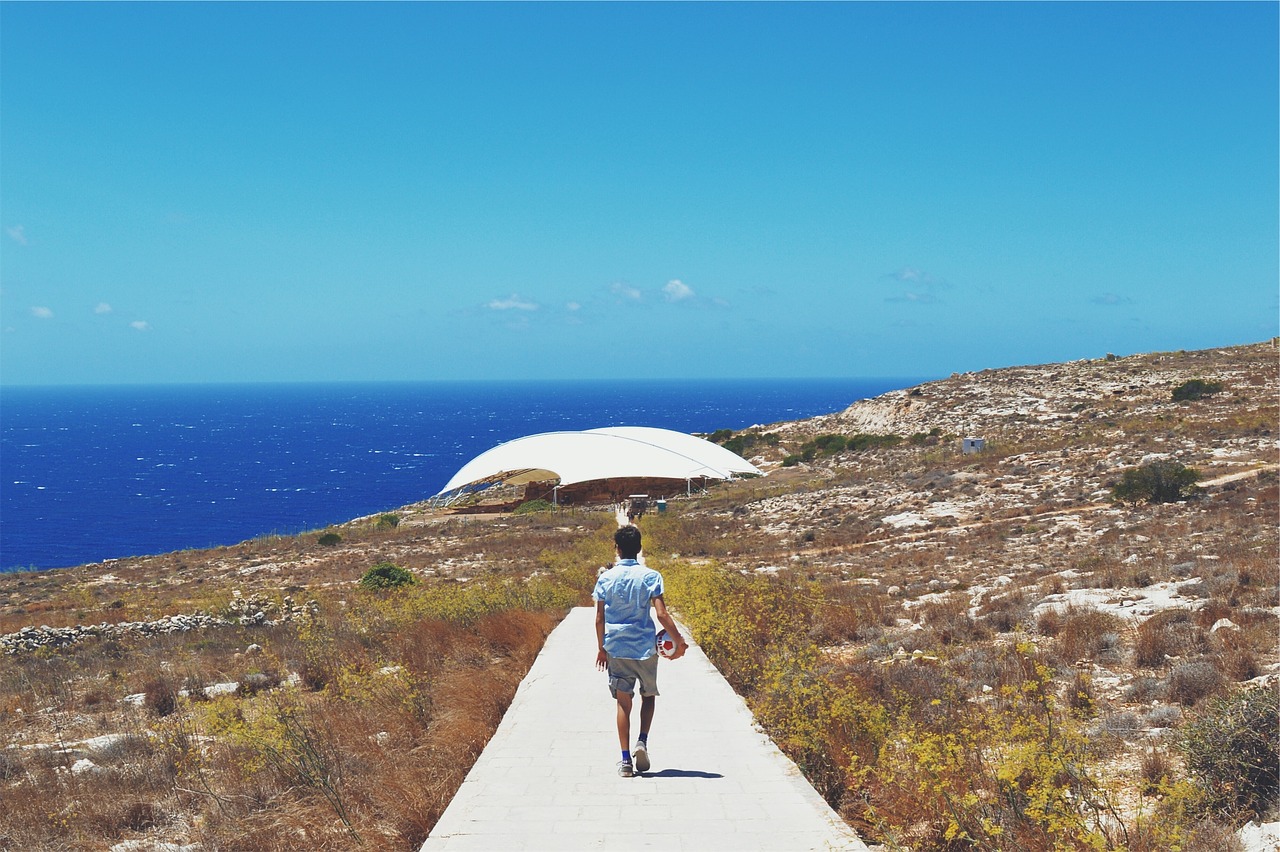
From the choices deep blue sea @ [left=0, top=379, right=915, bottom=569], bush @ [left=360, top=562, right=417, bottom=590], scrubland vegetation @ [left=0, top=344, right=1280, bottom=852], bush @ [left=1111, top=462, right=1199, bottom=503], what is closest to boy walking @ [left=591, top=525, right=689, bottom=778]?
scrubland vegetation @ [left=0, top=344, right=1280, bottom=852]

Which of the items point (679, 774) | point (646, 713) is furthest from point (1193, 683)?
point (646, 713)

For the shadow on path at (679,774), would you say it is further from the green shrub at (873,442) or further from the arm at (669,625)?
the green shrub at (873,442)

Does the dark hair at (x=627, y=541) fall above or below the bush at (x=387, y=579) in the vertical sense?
above

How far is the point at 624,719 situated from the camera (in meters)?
6.02

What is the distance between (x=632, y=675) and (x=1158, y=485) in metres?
20.3

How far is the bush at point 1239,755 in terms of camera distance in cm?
523

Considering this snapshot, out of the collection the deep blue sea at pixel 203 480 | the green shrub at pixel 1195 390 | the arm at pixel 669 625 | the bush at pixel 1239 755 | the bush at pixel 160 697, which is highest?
the green shrub at pixel 1195 390

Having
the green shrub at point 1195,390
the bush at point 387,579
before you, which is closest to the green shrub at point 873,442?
the green shrub at point 1195,390

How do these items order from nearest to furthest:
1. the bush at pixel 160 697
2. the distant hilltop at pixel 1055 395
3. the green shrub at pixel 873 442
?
1. the bush at pixel 160 697
2. the distant hilltop at pixel 1055 395
3. the green shrub at pixel 873 442

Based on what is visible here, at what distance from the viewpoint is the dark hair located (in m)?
6.28

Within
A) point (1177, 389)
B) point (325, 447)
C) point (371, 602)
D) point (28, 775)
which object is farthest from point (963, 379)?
point (325, 447)

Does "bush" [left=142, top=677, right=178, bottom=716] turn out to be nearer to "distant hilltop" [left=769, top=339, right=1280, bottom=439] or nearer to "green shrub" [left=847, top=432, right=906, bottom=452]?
"distant hilltop" [left=769, top=339, right=1280, bottom=439]

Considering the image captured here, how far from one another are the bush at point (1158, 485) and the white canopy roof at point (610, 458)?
30.6 ft

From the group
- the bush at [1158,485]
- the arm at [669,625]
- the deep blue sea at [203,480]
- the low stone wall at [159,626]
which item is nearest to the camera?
the arm at [669,625]
